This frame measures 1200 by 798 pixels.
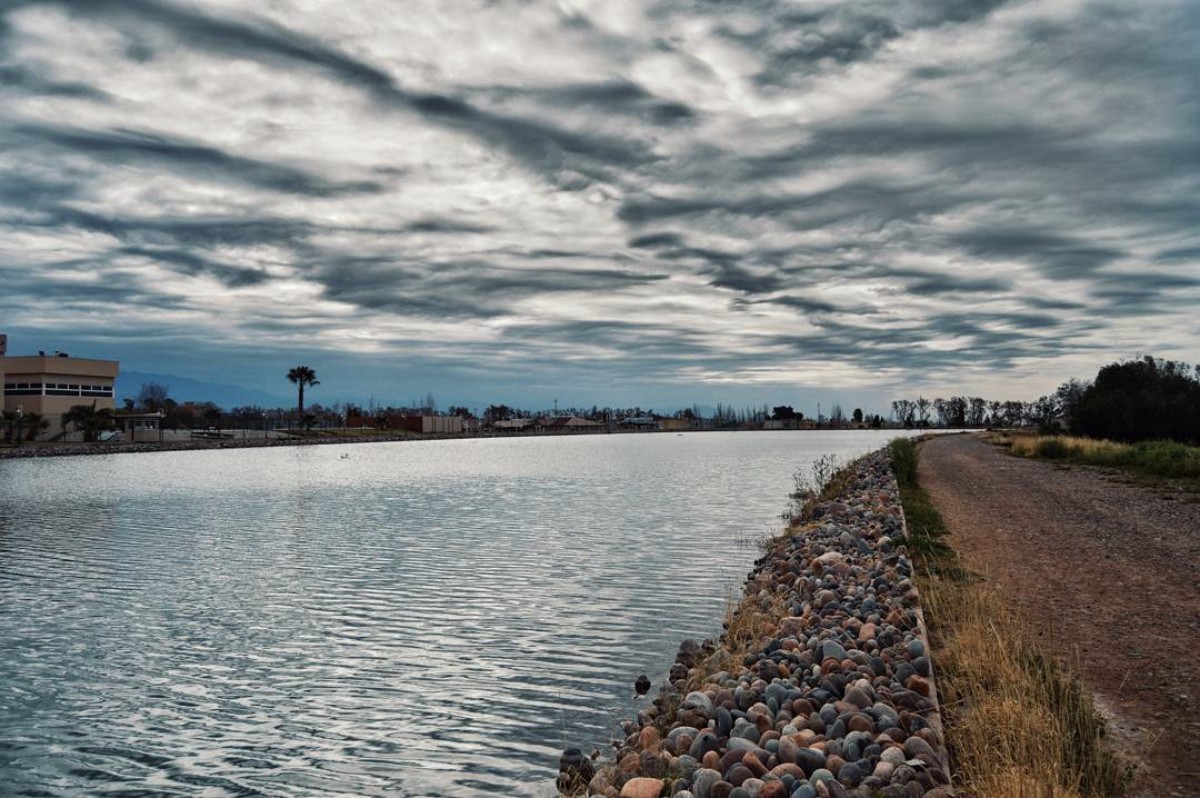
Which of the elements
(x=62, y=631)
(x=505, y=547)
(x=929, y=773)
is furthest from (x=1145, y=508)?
(x=62, y=631)

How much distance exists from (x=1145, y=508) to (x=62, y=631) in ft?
76.8

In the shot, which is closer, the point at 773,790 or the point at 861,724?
the point at 773,790

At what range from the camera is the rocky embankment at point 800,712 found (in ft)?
18.1

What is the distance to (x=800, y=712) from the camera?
7.00 m

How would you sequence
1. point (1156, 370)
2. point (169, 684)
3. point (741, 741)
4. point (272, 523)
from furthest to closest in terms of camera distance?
point (1156, 370) → point (272, 523) → point (169, 684) → point (741, 741)

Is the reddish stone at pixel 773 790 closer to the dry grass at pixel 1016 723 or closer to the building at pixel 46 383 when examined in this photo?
the dry grass at pixel 1016 723

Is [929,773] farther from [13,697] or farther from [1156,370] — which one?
[1156,370]

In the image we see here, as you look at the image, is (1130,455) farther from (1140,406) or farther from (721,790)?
(721,790)

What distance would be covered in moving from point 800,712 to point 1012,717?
1729 mm

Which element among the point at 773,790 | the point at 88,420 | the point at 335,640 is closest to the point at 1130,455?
the point at 335,640

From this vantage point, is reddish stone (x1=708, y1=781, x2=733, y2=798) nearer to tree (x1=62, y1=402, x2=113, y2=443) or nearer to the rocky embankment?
the rocky embankment

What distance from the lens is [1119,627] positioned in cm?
960

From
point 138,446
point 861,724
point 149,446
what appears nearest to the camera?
point 861,724

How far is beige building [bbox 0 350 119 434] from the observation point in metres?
92.4
